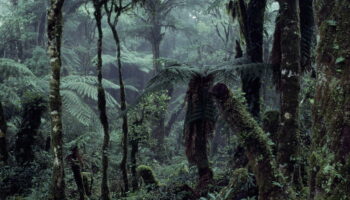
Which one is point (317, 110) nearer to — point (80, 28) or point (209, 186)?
point (209, 186)

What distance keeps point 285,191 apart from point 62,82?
28.4ft

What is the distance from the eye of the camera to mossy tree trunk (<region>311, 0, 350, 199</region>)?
8.19ft

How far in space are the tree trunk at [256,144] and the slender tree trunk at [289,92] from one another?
1035 millimetres

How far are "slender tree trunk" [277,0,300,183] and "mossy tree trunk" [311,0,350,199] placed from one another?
2490 mm

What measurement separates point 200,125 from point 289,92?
229cm

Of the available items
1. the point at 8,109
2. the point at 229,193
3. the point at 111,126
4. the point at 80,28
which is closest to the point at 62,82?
the point at 8,109

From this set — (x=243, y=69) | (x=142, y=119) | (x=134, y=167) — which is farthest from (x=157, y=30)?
(x=243, y=69)

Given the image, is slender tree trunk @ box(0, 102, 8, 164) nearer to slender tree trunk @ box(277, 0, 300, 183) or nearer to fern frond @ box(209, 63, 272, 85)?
fern frond @ box(209, 63, 272, 85)

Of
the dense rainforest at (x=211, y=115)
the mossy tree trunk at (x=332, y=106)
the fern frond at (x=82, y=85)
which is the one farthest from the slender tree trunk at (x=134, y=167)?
the mossy tree trunk at (x=332, y=106)

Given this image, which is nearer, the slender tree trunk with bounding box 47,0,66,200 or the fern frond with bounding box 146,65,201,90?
the slender tree trunk with bounding box 47,0,66,200

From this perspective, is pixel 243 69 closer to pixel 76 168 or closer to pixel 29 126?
pixel 76 168

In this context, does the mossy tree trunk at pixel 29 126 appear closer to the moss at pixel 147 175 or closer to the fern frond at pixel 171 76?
the moss at pixel 147 175

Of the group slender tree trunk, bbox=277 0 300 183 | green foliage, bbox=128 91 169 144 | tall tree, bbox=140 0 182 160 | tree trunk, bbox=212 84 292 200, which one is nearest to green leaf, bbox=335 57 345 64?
tree trunk, bbox=212 84 292 200

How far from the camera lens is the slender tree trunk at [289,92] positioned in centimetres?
533
